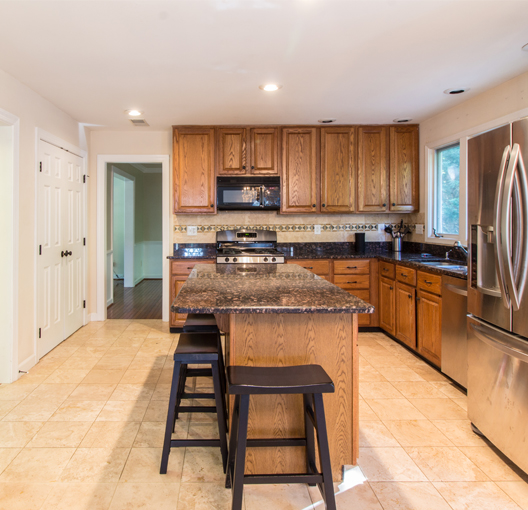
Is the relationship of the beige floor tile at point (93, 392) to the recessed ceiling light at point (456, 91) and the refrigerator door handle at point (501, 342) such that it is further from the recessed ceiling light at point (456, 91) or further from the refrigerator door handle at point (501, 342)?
the recessed ceiling light at point (456, 91)

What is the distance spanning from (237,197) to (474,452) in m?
3.24

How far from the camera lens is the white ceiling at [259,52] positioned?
2104 mm

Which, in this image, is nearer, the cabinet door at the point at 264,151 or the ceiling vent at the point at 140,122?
the ceiling vent at the point at 140,122

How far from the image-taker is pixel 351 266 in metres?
4.29

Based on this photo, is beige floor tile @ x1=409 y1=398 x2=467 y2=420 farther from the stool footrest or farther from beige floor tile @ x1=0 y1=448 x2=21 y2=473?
Result: beige floor tile @ x1=0 y1=448 x2=21 y2=473

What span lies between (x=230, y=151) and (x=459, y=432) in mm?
3390

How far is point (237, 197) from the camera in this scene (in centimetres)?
447

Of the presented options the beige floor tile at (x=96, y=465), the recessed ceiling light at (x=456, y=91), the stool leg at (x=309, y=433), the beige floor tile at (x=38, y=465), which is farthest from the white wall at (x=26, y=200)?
the recessed ceiling light at (x=456, y=91)

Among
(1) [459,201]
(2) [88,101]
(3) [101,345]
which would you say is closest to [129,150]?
(2) [88,101]

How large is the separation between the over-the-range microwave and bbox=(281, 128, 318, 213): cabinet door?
13cm

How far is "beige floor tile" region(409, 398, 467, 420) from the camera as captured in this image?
8.08 ft

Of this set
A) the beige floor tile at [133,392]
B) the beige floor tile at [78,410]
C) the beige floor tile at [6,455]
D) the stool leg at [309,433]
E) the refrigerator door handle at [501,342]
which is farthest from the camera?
the beige floor tile at [133,392]

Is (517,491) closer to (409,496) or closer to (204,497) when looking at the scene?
(409,496)

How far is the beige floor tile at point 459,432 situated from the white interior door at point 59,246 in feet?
10.6
